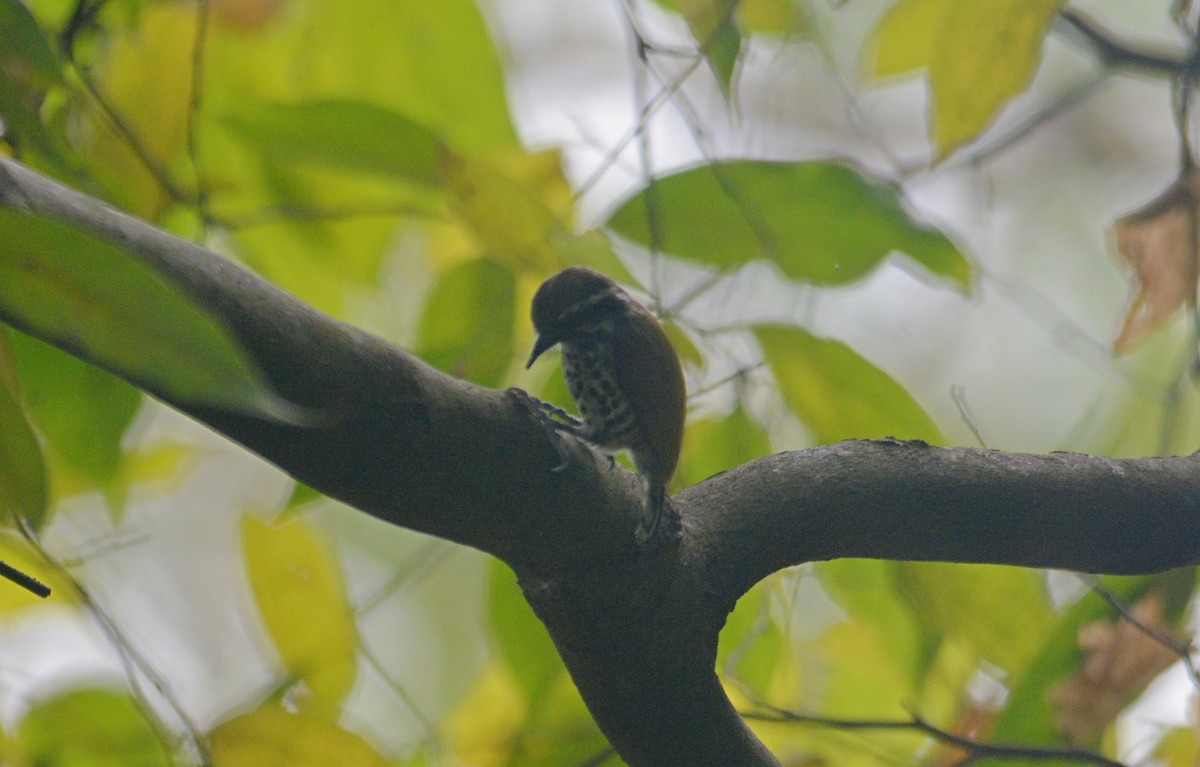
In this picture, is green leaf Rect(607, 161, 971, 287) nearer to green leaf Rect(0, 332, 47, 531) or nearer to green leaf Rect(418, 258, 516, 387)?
green leaf Rect(418, 258, 516, 387)

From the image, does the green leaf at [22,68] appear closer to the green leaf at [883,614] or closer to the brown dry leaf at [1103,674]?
the green leaf at [883,614]

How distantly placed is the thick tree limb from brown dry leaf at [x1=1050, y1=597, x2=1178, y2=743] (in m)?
0.13

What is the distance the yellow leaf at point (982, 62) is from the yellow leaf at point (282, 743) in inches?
23.1

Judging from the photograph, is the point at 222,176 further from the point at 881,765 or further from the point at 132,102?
the point at 881,765

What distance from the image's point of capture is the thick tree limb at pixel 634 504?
0.46 meters

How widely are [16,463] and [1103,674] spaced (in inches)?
30.0

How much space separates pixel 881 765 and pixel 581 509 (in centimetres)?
57

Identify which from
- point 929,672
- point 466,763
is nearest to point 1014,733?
point 929,672

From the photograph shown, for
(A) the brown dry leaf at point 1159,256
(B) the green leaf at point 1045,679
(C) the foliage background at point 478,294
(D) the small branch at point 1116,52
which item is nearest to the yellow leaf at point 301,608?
(C) the foliage background at point 478,294

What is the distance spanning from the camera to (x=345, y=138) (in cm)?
73

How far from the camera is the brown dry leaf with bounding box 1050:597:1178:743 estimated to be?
80 centimetres

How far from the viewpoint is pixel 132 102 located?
0.83 metres

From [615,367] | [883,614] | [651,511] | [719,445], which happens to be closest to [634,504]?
[651,511]

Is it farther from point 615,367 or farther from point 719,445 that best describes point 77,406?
point 719,445
